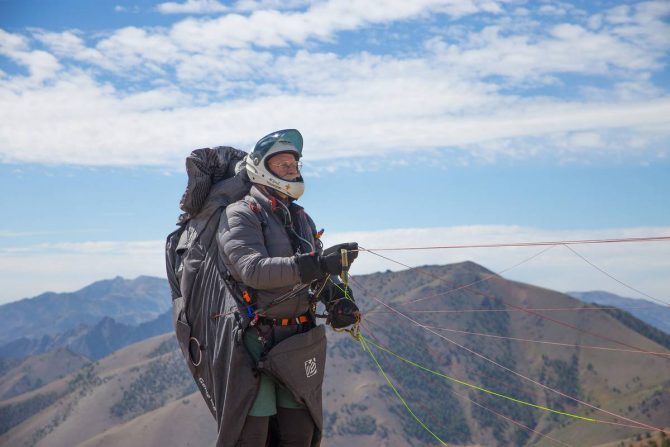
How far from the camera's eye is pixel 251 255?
16.2 ft

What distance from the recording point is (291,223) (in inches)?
221

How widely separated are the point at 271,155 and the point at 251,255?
95 cm

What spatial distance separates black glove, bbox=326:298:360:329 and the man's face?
3.66 feet

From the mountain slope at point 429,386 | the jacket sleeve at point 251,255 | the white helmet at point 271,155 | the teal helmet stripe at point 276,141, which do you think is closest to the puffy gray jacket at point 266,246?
the jacket sleeve at point 251,255

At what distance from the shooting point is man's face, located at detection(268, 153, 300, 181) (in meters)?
5.54

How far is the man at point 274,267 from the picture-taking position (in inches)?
192

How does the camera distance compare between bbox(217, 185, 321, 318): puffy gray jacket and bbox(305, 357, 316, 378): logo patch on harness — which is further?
bbox(305, 357, 316, 378): logo patch on harness

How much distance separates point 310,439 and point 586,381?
145 m

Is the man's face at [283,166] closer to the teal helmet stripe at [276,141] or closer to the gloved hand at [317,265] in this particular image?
the teal helmet stripe at [276,141]

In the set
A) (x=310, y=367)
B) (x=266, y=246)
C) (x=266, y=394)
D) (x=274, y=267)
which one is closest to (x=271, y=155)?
(x=266, y=246)

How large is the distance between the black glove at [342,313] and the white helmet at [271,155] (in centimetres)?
98

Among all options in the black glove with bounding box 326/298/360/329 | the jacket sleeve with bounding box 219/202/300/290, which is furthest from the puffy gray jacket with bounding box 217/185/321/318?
the black glove with bounding box 326/298/360/329

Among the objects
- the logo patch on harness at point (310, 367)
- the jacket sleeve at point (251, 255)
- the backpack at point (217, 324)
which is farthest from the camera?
the logo patch on harness at point (310, 367)

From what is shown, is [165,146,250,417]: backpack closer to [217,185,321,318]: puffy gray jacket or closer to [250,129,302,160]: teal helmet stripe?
[217,185,321,318]: puffy gray jacket
